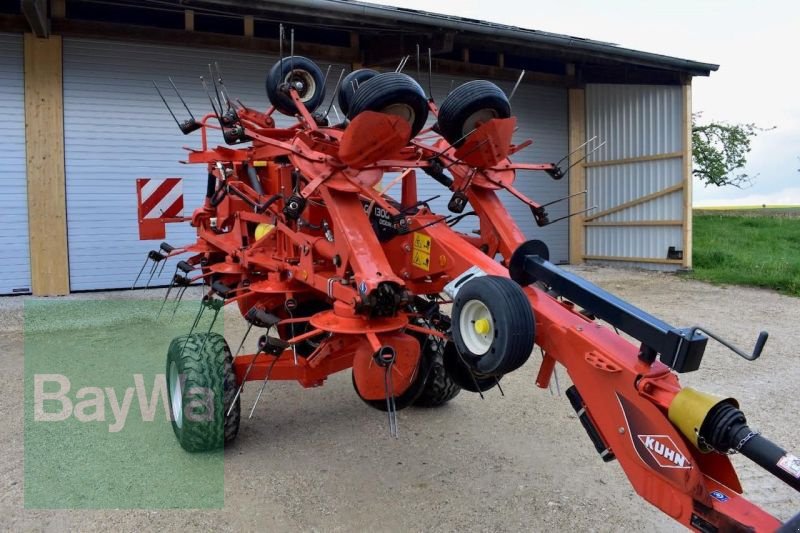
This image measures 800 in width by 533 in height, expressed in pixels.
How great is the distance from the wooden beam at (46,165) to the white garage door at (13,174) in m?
0.09

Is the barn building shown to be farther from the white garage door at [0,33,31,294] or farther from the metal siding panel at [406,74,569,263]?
the metal siding panel at [406,74,569,263]

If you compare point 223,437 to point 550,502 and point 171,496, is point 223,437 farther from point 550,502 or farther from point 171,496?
point 550,502

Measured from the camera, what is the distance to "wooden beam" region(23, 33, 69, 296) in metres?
9.03

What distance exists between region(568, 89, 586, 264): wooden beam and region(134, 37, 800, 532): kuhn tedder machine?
950 cm

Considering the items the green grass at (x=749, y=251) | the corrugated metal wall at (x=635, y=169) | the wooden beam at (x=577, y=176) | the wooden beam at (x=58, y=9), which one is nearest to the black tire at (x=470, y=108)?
the wooden beam at (x=58, y=9)

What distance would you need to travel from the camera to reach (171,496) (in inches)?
136

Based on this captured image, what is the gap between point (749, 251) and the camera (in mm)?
14086

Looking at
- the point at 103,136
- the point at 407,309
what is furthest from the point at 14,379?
the point at 103,136

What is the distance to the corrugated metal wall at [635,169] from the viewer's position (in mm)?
12461

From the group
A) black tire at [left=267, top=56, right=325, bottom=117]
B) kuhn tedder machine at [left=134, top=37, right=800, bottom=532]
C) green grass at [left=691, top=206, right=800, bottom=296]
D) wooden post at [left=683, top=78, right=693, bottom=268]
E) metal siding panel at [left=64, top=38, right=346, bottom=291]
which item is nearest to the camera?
kuhn tedder machine at [left=134, top=37, right=800, bottom=532]

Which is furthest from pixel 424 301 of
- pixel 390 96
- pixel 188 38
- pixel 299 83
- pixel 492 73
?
pixel 492 73

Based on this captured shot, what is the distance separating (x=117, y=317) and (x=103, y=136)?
2.99 metres

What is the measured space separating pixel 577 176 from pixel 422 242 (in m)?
11.2

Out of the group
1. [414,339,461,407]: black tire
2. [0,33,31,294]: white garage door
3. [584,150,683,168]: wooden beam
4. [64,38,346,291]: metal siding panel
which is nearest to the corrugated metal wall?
[584,150,683,168]: wooden beam
